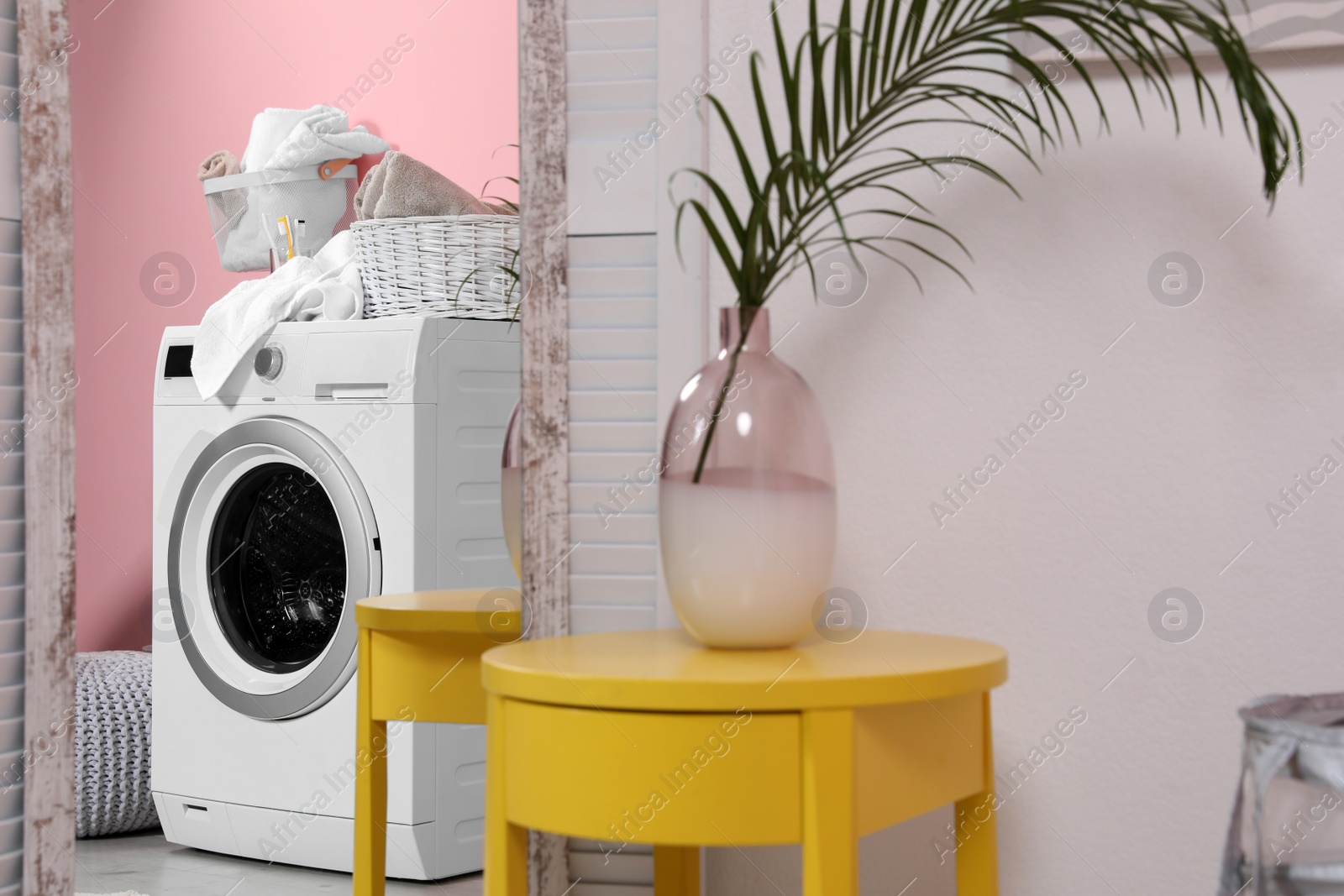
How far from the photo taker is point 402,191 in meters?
1.27

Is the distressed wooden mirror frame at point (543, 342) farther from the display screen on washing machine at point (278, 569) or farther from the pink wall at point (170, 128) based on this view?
the display screen on washing machine at point (278, 569)

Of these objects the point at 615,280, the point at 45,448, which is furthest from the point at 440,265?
the point at 45,448

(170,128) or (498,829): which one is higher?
(170,128)

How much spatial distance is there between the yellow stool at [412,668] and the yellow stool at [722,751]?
32cm

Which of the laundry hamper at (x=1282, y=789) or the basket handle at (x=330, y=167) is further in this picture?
the basket handle at (x=330, y=167)

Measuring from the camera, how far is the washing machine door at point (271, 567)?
1.31m

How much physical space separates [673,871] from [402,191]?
84 centimetres

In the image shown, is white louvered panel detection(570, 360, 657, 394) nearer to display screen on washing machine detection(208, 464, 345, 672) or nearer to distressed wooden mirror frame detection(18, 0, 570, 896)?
display screen on washing machine detection(208, 464, 345, 672)

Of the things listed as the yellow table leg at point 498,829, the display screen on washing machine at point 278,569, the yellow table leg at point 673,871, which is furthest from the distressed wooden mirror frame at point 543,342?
the yellow table leg at point 498,829

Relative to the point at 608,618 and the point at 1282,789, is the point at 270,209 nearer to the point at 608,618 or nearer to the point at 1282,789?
the point at 608,618

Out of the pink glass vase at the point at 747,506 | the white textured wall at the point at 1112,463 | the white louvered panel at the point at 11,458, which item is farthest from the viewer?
the white louvered panel at the point at 11,458

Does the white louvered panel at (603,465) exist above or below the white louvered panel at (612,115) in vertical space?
below

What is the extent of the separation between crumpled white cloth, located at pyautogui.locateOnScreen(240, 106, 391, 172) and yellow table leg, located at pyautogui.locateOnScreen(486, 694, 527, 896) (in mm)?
693

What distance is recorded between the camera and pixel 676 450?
1045 mm
